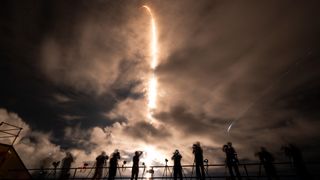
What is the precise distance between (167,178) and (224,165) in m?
3.37

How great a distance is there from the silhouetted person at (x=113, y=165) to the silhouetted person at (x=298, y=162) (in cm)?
1024

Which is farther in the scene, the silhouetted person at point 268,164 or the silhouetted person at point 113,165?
the silhouetted person at point 113,165

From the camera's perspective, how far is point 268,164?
10.3 m

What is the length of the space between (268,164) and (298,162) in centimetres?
144

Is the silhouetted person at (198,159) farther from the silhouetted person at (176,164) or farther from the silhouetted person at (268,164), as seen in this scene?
the silhouetted person at (268,164)

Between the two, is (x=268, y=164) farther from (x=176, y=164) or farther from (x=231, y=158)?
(x=176, y=164)

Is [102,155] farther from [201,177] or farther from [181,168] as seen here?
[201,177]

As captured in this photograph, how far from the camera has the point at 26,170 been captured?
15609 mm

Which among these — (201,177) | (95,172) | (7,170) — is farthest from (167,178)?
(7,170)

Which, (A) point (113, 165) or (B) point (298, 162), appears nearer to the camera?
(B) point (298, 162)

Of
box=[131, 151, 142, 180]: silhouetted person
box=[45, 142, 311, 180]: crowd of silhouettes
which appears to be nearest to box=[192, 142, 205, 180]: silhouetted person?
box=[45, 142, 311, 180]: crowd of silhouettes

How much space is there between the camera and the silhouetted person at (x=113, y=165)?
11795 millimetres

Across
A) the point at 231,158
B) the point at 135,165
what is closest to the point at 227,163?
the point at 231,158

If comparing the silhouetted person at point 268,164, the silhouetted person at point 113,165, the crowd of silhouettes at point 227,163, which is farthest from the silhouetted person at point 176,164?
the silhouetted person at point 268,164
